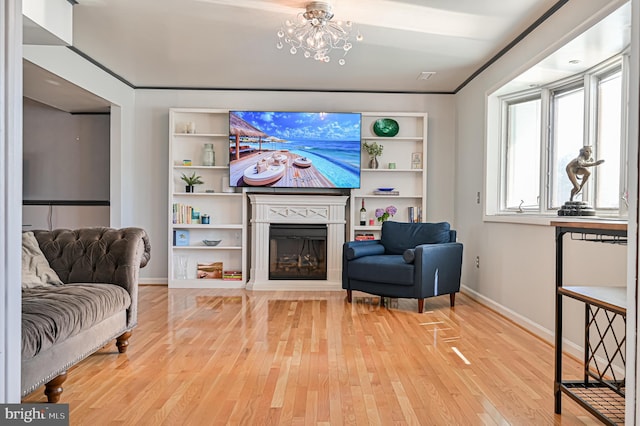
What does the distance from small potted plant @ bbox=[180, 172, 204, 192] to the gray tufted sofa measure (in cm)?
260

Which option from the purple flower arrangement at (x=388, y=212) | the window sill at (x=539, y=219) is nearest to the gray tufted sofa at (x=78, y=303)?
the window sill at (x=539, y=219)

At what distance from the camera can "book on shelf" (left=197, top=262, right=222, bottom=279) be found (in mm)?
6387

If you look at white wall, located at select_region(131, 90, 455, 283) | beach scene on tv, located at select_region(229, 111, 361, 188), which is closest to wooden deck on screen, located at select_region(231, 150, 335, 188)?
beach scene on tv, located at select_region(229, 111, 361, 188)

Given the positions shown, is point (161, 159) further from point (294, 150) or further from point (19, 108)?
point (19, 108)

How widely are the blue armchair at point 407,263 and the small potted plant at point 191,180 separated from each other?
2.27 meters

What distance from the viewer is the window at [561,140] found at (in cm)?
358

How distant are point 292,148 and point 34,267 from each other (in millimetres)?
3615

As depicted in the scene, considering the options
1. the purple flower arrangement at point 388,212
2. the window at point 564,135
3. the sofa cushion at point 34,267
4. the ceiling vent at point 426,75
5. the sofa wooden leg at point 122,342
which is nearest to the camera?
the sofa cushion at point 34,267

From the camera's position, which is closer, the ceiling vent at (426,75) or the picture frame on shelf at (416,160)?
the ceiling vent at (426,75)

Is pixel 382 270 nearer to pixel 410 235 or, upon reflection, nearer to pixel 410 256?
pixel 410 256

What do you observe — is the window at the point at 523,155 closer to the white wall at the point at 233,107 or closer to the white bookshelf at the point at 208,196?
the white wall at the point at 233,107

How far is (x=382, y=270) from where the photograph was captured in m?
4.92

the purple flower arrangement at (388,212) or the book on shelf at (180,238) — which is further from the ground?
the purple flower arrangement at (388,212)

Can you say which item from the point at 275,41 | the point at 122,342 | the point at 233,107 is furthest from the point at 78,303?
the point at 233,107
